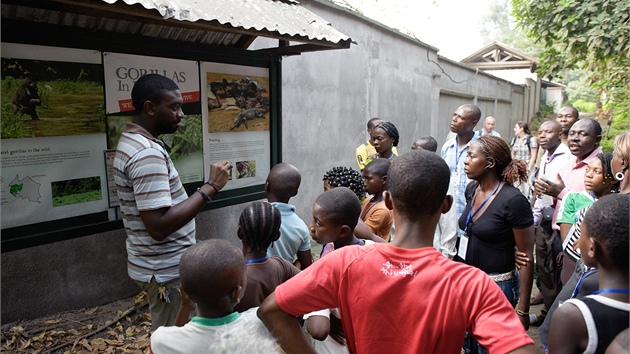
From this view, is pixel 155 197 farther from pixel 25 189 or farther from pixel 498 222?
pixel 498 222

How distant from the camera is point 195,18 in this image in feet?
9.22

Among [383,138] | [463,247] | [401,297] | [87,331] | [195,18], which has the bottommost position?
[87,331]

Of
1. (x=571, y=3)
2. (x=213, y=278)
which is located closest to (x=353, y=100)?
(x=571, y=3)

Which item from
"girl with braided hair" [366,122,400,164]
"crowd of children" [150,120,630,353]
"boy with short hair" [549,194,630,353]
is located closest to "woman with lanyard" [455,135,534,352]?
"crowd of children" [150,120,630,353]

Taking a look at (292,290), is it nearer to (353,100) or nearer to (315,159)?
(315,159)

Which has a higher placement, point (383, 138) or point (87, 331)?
point (383, 138)

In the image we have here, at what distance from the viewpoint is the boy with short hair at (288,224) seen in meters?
2.77

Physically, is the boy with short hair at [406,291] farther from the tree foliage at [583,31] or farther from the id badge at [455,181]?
the tree foliage at [583,31]

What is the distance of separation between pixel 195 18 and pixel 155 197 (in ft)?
4.01

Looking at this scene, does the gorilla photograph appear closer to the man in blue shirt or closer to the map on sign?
the map on sign

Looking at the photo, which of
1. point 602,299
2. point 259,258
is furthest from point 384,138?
point 602,299

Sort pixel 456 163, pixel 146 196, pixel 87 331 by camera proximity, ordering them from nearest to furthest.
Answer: pixel 146 196 → pixel 87 331 → pixel 456 163

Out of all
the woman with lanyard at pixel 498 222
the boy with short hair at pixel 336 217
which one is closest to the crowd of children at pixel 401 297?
the boy with short hair at pixel 336 217


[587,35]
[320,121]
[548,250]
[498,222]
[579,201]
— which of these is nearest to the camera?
[498,222]
